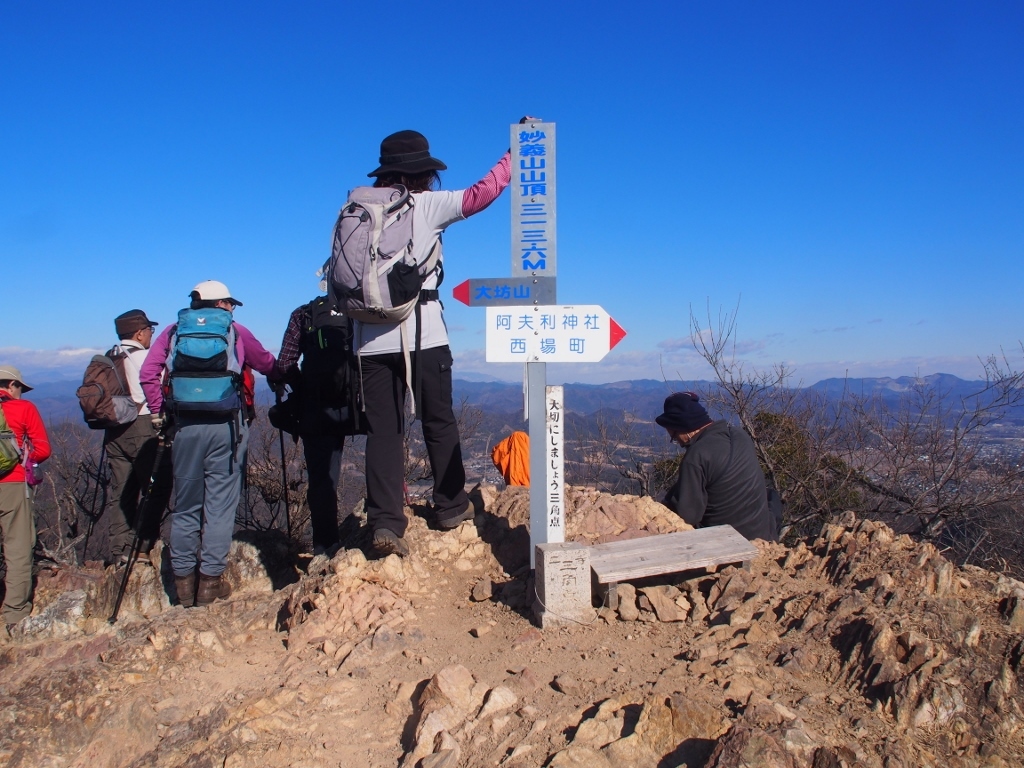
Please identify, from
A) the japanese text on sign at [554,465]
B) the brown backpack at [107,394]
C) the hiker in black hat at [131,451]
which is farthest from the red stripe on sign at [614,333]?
the brown backpack at [107,394]

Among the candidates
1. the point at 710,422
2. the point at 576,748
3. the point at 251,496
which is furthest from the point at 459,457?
the point at 251,496

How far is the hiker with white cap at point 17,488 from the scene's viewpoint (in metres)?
5.71

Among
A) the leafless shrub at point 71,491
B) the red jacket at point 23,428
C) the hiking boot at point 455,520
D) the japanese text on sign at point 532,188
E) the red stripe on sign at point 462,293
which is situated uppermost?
the japanese text on sign at point 532,188

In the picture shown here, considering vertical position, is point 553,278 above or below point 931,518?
above

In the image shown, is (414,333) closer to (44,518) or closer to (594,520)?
(594,520)

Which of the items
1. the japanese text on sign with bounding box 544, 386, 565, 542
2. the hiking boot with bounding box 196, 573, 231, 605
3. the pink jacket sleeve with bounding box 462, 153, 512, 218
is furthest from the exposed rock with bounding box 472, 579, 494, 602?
the pink jacket sleeve with bounding box 462, 153, 512, 218

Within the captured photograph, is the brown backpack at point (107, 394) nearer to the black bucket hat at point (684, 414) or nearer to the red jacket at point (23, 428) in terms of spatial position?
the red jacket at point (23, 428)

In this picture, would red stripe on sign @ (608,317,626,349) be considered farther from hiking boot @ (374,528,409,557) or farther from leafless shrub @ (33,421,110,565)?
leafless shrub @ (33,421,110,565)

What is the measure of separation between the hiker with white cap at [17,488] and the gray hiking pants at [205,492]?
69.3 inches

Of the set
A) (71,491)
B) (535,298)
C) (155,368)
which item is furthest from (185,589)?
(71,491)

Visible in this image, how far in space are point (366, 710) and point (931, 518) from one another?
11.2 meters

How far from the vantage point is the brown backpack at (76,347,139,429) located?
5.80 meters

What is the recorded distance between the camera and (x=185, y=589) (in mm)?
4992

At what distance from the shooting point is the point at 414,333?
14.5 feet
